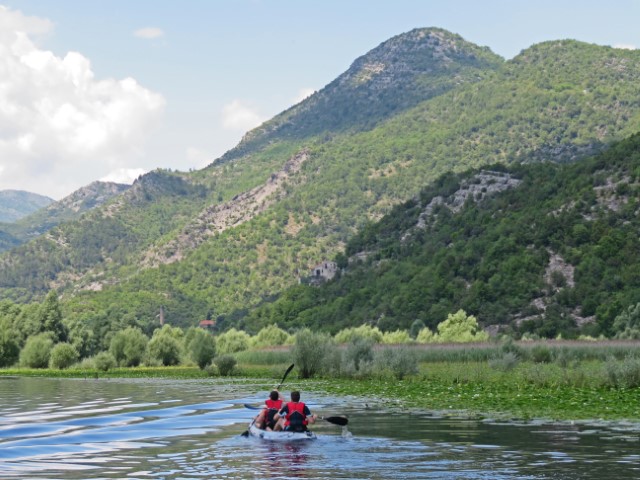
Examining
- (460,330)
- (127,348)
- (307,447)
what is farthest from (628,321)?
(307,447)

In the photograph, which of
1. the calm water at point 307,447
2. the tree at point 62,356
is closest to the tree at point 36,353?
the tree at point 62,356

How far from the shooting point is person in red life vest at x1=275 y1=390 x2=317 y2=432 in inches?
1217

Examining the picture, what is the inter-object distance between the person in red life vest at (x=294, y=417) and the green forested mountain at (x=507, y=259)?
5503 centimetres

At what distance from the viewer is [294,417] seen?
30.9 m

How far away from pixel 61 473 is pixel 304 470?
6016 millimetres

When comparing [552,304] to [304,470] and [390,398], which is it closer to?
[390,398]

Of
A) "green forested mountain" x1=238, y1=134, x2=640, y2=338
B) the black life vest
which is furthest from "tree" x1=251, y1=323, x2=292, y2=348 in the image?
the black life vest

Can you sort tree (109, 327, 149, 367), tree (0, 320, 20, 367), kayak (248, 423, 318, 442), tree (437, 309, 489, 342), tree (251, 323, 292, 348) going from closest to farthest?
kayak (248, 423, 318, 442), tree (437, 309, 489, 342), tree (109, 327, 149, 367), tree (0, 320, 20, 367), tree (251, 323, 292, 348)

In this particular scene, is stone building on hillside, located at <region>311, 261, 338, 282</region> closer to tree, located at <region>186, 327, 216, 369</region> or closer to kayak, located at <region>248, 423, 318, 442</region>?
tree, located at <region>186, 327, 216, 369</region>

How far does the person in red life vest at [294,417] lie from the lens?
1217 inches

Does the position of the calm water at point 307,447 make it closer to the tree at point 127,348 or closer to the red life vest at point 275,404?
the red life vest at point 275,404

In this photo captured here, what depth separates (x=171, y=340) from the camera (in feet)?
307

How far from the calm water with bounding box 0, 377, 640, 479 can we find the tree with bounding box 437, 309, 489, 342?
152ft

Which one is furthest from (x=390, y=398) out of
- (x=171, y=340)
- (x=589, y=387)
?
(x=171, y=340)
